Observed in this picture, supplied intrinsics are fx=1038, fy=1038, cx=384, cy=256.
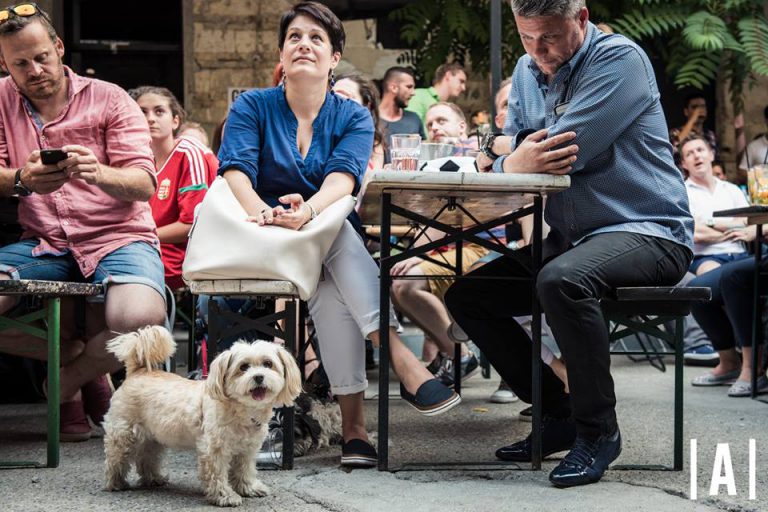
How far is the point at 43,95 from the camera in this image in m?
4.23

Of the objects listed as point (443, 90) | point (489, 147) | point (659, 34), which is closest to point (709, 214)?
point (443, 90)

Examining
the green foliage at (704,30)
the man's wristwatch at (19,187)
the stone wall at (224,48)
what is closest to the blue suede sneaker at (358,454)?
the man's wristwatch at (19,187)

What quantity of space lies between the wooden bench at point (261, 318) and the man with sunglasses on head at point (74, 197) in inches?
17.9

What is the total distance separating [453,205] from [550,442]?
930mm

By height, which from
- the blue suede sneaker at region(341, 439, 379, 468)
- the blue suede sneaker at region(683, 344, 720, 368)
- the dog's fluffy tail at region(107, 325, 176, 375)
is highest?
the dog's fluffy tail at region(107, 325, 176, 375)

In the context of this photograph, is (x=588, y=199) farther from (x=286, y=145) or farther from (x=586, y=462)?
(x=286, y=145)

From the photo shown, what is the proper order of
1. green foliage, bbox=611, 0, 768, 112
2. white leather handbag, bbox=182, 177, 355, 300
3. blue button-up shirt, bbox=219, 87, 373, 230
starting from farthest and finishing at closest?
1. green foliage, bbox=611, 0, 768, 112
2. blue button-up shirt, bbox=219, 87, 373, 230
3. white leather handbag, bbox=182, 177, 355, 300

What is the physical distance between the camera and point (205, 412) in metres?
3.21

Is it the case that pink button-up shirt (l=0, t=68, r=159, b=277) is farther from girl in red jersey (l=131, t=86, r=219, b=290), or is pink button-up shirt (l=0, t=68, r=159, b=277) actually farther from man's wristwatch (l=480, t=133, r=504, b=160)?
man's wristwatch (l=480, t=133, r=504, b=160)

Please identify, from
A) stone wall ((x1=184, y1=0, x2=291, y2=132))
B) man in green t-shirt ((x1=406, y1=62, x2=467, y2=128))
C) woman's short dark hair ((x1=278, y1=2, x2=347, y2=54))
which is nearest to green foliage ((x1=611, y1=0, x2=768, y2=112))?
man in green t-shirt ((x1=406, y1=62, x2=467, y2=128))

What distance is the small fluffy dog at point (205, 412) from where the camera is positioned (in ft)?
10.4

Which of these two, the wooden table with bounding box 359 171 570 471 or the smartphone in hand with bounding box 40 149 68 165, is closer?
the wooden table with bounding box 359 171 570 471

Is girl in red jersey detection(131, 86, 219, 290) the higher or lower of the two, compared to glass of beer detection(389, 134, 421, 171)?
lower

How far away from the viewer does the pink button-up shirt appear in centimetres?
423
